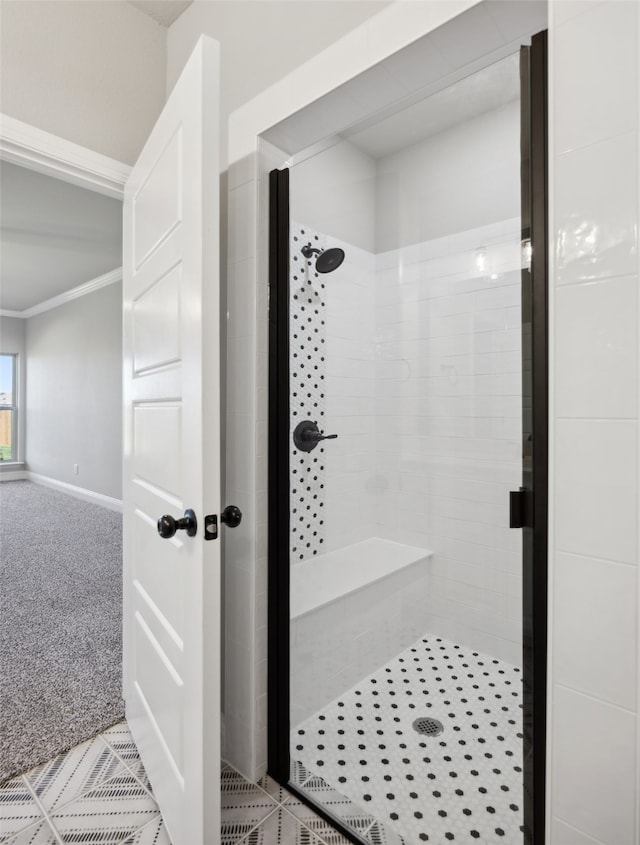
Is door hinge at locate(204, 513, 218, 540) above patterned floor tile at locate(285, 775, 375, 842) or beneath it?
above

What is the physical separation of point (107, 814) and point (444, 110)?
2.18 metres

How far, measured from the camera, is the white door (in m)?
1.11

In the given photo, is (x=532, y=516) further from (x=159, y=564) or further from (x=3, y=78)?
(x=3, y=78)

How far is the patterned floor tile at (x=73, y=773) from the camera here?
152 centimetres

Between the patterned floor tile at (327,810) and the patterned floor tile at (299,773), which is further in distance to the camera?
the patterned floor tile at (299,773)

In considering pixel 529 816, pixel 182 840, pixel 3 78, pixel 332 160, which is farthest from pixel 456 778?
pixel 3 78

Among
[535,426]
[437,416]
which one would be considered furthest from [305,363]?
[535,426]

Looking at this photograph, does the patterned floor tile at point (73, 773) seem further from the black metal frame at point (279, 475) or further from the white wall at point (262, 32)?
the white wall at point (262, 32)

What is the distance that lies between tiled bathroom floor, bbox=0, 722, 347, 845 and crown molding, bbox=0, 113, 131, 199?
6.53 ft

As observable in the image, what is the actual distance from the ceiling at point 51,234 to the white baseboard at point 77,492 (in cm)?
260

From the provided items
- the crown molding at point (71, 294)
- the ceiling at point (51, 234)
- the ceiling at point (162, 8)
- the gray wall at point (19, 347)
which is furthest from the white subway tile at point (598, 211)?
the gray wall at point (19, 347)

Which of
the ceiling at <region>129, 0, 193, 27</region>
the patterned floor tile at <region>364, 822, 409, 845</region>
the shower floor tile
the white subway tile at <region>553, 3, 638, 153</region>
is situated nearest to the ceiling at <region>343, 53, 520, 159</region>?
the white subway tile at <region>553, 3, 638, 153</region>

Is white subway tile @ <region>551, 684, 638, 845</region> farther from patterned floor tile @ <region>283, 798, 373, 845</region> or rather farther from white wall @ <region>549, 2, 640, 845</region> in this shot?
patterned floor tile @ <region>283, 798, 373, 845</region>

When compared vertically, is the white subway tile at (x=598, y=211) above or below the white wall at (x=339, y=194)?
below
